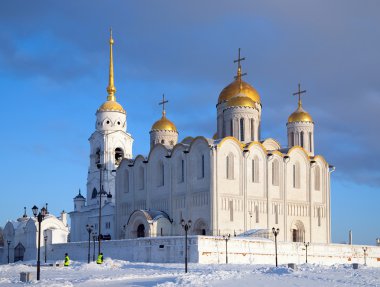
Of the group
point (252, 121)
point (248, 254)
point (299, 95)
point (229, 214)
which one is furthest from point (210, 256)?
point (299, 95)

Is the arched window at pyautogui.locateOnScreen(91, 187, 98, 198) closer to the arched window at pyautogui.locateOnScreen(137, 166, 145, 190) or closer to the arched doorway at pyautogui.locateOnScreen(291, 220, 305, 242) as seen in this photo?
the arched window at pyautogui.locateOnScreen(137, 166, 145, 190)

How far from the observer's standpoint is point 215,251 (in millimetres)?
44625

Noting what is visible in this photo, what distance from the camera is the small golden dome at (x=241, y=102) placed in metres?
59.2

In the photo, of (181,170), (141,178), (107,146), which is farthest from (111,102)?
(181,170)

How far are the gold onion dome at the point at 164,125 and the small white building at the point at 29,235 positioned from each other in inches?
536

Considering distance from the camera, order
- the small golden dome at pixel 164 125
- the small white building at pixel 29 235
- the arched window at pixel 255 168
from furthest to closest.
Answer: the small golden dome at pixel 164 125 < the small white building at pixel 29 235 < the arched window at pixel 255 168

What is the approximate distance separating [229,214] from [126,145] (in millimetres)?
24705

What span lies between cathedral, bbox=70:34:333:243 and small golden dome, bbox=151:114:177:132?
4.0 inches

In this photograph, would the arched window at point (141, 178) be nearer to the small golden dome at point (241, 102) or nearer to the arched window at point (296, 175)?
the small golden dome at point (241, 102)

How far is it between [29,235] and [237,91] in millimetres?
24631

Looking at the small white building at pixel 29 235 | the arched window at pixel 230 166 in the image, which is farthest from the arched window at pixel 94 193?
the arched window at pixel 230 166

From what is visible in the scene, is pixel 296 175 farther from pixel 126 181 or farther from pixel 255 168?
pixel 126 181

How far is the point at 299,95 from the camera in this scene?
65.8 m

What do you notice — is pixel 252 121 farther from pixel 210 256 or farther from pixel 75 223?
pixel 75 223
